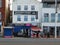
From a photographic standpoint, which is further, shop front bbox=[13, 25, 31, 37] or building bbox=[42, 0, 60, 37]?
building bbox=[42, 0, 60, 37]

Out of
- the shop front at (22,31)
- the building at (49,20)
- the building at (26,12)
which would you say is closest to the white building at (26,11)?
the building at (26,12)

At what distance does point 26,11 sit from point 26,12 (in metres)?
0.26

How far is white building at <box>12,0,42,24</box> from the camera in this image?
7281cm

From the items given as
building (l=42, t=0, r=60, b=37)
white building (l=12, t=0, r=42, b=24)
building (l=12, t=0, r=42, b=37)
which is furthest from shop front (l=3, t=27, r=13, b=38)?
building (l=42, t=0, r=60, b=37)

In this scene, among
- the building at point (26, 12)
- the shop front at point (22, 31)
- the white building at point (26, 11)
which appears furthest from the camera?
the white building at point (26, 11)

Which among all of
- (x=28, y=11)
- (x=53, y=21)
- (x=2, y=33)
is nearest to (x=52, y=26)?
(x=53, y=21)

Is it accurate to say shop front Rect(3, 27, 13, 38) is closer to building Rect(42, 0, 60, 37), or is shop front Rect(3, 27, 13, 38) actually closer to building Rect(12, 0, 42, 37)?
building Rect(12, 0, 42, 37)

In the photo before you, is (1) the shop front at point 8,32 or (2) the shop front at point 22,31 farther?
(2) the shop front at point 22,31

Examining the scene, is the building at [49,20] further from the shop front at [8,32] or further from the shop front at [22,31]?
the shop front at [8,32]

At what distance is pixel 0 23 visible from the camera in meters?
73.0

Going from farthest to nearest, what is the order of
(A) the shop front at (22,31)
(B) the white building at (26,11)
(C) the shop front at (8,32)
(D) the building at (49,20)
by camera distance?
1. (B) the white building at (26,11)
2. (D) the building at (49,20)
3. (A) the shop front at (22,31)
4. (C) the shop front at (8,32)

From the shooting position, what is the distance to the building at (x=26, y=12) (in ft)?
238

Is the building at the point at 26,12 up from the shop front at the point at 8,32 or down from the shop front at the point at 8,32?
up

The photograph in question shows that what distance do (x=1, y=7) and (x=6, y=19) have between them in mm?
3713
